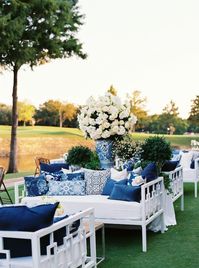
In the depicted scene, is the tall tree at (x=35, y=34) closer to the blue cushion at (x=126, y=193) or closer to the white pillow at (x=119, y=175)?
the white pillow at (x=119, y=175)

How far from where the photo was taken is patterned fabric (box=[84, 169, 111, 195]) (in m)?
5.68

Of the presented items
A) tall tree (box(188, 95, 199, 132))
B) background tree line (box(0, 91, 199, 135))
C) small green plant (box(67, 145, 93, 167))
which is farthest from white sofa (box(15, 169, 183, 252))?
background tree line (box(0, 91, 199, 135))

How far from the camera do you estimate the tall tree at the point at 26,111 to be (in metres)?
41.8

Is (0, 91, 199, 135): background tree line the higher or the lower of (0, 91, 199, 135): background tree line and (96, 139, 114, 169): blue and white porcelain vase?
the higher

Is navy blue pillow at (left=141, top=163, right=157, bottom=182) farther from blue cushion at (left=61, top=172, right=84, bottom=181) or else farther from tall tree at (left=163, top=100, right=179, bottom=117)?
tall tree at (left=163, top=100, right=179, bottom=117)

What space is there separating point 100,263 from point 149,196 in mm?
989

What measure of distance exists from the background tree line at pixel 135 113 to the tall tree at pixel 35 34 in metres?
19.1

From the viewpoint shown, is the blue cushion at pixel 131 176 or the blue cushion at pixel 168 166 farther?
the blue cushion at pixel 168 166

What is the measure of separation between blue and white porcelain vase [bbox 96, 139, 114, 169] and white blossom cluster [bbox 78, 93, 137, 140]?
0.11 metres

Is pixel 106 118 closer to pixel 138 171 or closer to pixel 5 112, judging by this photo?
pixel 138 171

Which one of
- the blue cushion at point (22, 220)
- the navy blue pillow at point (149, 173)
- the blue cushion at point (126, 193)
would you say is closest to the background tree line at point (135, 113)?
the navy blue pillow at point (149, 173)

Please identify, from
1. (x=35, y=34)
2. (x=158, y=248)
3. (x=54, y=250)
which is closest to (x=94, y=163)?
(x=158, y=248)

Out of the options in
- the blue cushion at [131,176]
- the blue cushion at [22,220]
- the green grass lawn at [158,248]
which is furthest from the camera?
the blue cushion at [131,176]

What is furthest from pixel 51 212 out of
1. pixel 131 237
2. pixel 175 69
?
pixel 175 69
